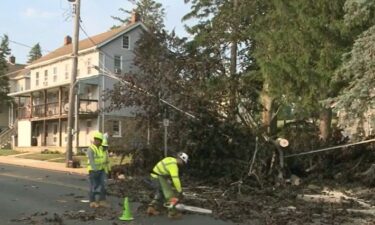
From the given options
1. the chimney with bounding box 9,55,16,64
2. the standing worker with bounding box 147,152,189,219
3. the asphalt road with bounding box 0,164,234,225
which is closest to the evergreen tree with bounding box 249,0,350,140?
the standing worker with bounding box 147,152,189,219

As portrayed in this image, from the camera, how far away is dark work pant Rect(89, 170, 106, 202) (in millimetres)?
14281

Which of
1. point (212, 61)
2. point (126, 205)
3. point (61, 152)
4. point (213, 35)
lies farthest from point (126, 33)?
point (126, 205)

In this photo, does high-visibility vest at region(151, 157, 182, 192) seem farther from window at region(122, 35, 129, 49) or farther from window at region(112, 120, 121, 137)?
window at region(122, 35, 129, 49)

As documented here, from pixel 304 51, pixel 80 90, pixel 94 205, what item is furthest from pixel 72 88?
pixel 80 90

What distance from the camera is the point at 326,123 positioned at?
2478 centimetres

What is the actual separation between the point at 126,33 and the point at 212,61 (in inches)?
1053

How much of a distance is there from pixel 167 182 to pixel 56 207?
3.17 metres

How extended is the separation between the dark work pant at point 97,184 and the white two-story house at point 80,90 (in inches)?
1165

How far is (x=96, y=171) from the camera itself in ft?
46.8

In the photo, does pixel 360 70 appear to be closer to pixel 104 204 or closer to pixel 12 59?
pixel 104 204

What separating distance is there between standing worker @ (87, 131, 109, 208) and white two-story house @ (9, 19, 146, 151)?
29.6 meters

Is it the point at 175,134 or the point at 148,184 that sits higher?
the point at 175,134

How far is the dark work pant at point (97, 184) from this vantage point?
14.3 metres

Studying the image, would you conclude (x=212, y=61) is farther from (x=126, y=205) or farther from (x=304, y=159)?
(x=126, y=205)
